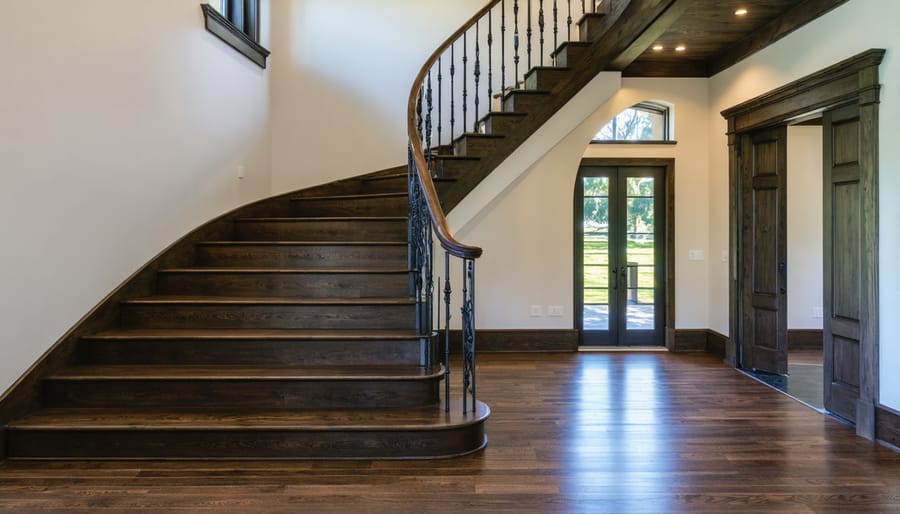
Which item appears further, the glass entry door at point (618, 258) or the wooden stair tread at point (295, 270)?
the glass entry door at point (618, 258)

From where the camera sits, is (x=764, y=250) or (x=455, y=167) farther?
(x=764, y=250)

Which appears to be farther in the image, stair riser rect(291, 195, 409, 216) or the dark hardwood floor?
stair riser rect(291, 195, 409, 216)

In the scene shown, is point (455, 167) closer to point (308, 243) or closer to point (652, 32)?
point (308, 243)

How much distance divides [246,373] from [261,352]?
0.67ft

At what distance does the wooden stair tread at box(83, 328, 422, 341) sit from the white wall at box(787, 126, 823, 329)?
4.77 m

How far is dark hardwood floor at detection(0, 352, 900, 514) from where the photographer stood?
2.42 metres

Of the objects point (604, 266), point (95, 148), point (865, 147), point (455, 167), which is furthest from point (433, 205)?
point (604, 266)

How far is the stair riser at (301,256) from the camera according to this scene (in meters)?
4.18

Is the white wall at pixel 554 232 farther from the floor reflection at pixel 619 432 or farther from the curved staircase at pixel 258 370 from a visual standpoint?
the curved staircase at pixel 258 370

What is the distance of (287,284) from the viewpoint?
12.9 feet

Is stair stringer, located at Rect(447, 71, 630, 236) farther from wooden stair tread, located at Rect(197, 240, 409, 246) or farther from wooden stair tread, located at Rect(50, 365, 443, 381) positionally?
wooden stair tread, located at Rect(50, 365, 443, 381)

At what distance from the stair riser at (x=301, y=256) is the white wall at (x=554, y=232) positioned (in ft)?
5.33

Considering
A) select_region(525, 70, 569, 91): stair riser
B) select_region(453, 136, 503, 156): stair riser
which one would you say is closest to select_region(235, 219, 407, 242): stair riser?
select_region(453, 136, 503, 156): stair riser

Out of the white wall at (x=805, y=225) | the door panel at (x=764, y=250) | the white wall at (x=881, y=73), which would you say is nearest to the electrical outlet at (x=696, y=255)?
the door panel at (x=764, y=250)
